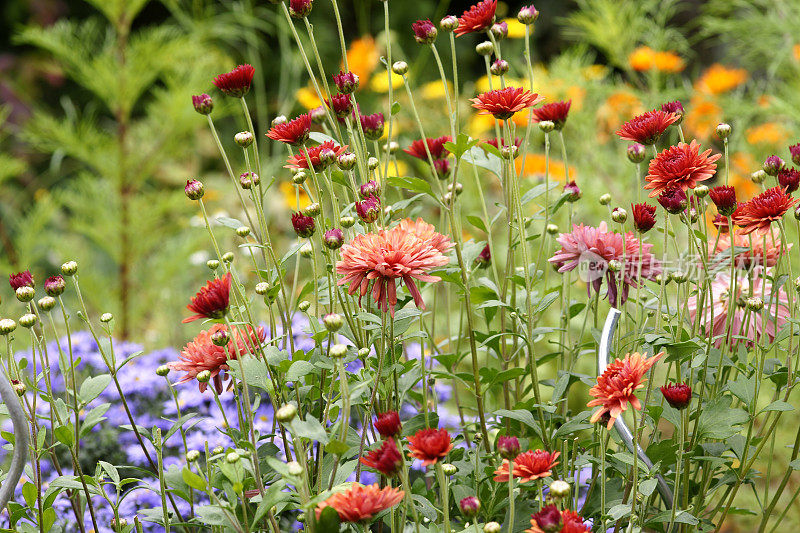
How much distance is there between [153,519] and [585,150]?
1.58 metres

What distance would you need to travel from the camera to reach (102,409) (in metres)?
0.65

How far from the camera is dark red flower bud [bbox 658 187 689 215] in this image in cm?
58

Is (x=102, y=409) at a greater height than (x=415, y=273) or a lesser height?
lesser

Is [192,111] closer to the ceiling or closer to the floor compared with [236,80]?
closer to the floor

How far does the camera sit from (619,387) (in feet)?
1.58

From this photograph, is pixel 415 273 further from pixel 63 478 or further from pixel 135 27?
pixel 135 27

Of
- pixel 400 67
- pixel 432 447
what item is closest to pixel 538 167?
pixel 400 67

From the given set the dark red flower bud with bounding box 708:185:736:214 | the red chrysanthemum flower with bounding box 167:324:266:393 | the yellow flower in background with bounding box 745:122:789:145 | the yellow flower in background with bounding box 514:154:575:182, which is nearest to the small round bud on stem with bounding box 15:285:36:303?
the red chrysanthemum flower with bounding box 167:324:266:393

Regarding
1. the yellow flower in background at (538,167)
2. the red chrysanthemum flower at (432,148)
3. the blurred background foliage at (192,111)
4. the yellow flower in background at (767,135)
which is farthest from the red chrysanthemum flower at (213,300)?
the yellow flower in background at (767,135)

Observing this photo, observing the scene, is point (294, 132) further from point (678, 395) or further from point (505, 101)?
point (678, 395)

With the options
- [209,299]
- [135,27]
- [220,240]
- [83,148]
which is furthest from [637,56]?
[135,27]

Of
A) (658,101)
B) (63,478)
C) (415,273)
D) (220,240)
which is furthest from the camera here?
(220,240)

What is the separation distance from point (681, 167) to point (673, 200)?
32 millimetres

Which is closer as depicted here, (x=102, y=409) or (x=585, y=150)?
(x=102, y=409)
